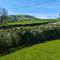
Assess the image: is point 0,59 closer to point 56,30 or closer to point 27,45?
point 27,45

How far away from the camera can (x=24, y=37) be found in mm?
50000

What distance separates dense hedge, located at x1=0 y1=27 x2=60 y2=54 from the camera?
46.4m

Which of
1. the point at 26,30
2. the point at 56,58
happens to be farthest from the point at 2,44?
the point at 56,58

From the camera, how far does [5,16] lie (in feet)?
591

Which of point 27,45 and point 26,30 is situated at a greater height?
point 26,30

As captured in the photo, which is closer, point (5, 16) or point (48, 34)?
point (48, 34)

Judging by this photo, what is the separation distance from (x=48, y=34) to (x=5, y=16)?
131 metres

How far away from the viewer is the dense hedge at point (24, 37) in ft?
152

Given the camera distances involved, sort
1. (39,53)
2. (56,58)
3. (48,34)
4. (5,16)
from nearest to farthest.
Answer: (56,58) → (39,53) → (48,34) → (5,16)

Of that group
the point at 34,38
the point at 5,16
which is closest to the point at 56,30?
the point at 34,38

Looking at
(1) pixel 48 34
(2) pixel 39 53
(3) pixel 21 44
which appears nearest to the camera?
(2) pixel 39 53

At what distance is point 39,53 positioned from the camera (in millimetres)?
37750

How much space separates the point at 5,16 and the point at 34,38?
433 ft

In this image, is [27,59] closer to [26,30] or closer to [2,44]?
[2,44]
